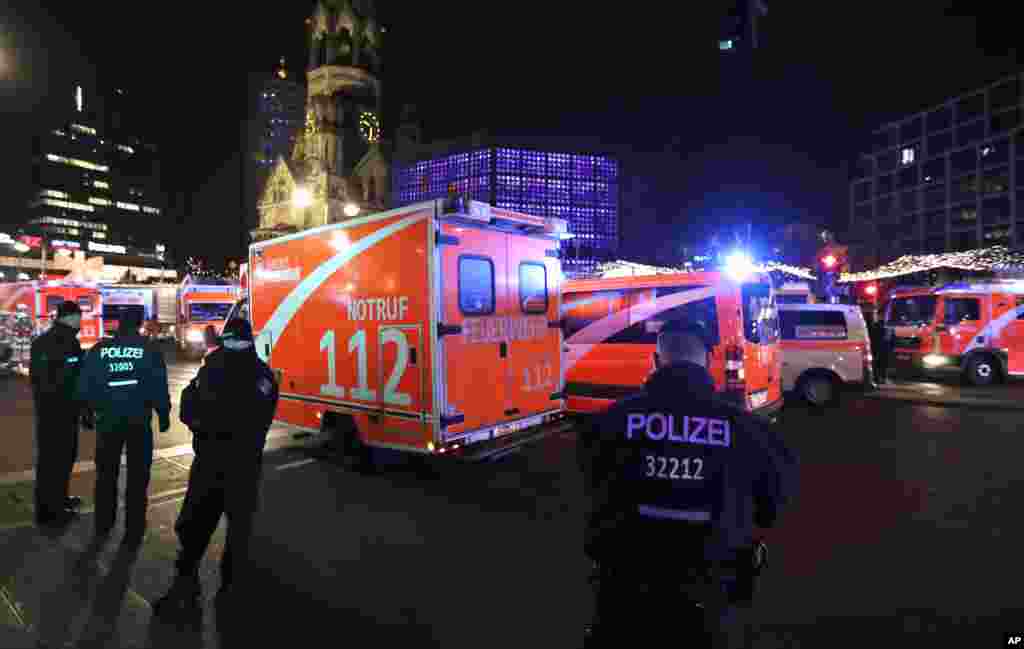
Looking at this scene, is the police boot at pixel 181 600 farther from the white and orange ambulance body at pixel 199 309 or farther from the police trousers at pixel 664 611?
the white and orange ambulance body at pixel 199 309

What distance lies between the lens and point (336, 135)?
69875 millimetres

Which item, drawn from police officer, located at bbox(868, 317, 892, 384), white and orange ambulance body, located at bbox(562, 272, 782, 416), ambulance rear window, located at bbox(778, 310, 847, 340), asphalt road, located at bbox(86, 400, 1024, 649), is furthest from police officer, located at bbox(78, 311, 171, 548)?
police officer, located at bbox(868, 317, 892, 384)

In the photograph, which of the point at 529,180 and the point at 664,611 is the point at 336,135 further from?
the point at 664,611

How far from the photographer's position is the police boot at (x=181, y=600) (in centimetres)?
392

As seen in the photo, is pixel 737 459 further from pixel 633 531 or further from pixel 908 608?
pixel 908 608

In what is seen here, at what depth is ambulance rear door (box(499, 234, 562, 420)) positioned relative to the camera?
7.23 metres

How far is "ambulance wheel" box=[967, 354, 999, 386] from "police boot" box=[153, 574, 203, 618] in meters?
17.3

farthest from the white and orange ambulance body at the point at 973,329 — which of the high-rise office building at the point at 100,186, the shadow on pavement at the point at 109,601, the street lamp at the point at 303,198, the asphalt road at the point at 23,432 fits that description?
the high-rise office building at the point at 100,186

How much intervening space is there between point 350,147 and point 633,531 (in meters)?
75.6

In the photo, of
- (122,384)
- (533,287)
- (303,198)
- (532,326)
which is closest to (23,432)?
(122,384)

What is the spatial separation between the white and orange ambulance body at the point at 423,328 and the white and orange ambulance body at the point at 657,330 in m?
1.42

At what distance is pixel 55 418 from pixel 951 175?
111905mm

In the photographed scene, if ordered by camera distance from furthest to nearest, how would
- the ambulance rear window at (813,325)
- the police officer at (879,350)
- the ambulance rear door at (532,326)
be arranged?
the police officer at (879,350) < the ambulance rear window at (813,325) < the ambulance rear door at (532,326)

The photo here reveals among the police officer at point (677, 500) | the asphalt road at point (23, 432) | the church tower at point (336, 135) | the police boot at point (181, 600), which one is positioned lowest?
the police boot at point (181, 600)
